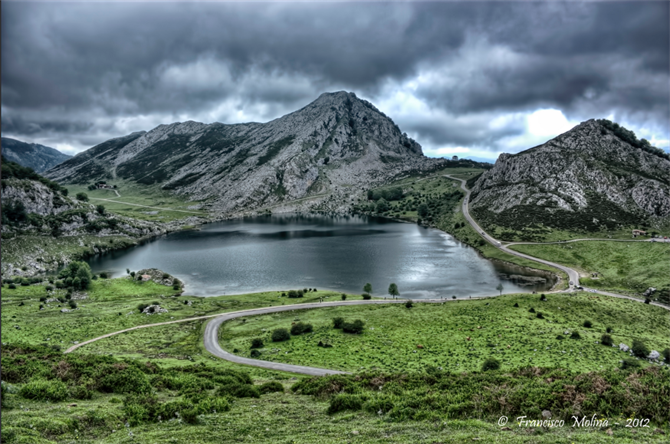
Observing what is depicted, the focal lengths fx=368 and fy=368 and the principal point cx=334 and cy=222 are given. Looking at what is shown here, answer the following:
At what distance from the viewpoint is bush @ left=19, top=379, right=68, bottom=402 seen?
2875 cm

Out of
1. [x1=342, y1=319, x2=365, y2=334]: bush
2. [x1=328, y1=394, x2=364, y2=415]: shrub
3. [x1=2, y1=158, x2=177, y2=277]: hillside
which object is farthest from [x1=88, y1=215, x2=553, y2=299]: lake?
[x1=328, y1=394, x2=364, y2=415]: shrub

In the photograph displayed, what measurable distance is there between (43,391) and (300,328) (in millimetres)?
43340

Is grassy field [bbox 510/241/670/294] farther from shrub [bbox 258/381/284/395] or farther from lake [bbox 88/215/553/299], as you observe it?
shrub [bbox 258/381/284/395]

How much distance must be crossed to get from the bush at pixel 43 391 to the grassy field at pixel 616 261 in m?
115

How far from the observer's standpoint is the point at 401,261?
131 m

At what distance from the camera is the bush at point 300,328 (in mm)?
68312

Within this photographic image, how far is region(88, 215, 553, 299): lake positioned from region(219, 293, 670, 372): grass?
62.0ft

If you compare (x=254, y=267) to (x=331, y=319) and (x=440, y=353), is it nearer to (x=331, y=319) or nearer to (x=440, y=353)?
(x=331, y=319)

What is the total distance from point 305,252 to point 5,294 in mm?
89718

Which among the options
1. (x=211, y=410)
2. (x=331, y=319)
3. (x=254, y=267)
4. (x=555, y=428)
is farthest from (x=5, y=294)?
(x=555, y=428)

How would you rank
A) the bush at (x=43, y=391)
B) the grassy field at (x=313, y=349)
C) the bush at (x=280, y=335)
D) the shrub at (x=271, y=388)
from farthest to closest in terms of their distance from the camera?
the bush at (x=280, y=335) < the shrub at (x=271, y=388) < the bush at (x=43, y=391) < the grassy field at (x=313, y=349)

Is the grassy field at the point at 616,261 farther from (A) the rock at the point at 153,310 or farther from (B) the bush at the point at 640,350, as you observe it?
(A) the rock at the point at 153,310

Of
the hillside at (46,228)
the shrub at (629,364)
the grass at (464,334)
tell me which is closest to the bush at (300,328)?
the grass at (464,334)

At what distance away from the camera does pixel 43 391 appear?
95.8 ft
